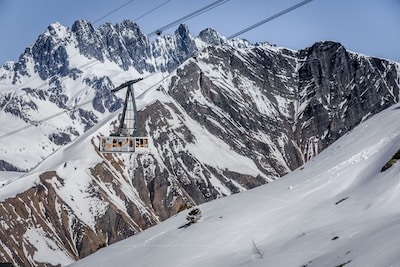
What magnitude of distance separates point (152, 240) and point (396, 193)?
837 inches

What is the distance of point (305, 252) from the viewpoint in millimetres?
33500

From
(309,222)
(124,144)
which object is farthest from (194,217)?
(124,144)

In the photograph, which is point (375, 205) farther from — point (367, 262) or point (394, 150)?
point (367, 262)

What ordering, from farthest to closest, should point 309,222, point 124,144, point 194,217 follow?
point 124,144
point 194,217
point 309,222

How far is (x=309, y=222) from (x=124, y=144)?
32.4 metres

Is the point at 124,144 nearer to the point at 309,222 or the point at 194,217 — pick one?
the point at 194,217

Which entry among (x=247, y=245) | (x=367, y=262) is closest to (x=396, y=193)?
(x=247, y=245)

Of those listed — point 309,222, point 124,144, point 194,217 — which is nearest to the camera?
point 309,222

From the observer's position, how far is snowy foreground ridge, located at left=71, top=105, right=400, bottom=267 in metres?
32.1

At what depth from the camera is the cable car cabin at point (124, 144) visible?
68188 mm

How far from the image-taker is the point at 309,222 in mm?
40781

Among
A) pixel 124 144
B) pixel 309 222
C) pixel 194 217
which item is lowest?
pixel 309 222

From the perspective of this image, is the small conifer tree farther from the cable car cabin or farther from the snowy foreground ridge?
the cable car cabin

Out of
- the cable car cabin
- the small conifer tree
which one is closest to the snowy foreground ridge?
the small conifer tree
